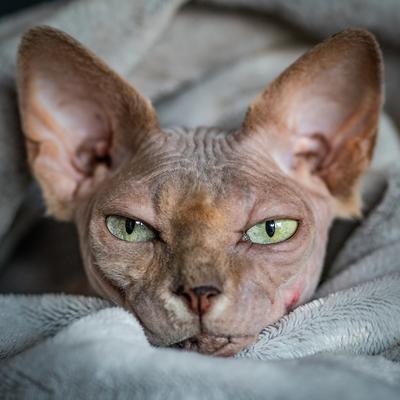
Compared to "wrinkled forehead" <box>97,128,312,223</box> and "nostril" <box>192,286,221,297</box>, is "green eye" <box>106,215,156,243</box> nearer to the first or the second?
"wrinkled forehead" <box>97,128,312,223</box>

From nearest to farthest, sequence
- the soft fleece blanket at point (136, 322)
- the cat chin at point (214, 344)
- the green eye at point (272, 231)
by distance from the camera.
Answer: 1. the soft fleece blanket at point (136, 322)
2. the cat chin at point (214, 344)
3. the green eye at point (272, 231)

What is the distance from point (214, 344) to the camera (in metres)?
1.04

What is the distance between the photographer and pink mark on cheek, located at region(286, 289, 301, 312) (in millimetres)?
1171

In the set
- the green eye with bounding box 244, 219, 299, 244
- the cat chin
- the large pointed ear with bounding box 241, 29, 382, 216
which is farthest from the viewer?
the large pointed ear with bounding box 241, 29, 382, 216

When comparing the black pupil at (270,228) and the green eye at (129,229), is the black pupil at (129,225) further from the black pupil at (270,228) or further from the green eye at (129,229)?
the black pupil at (270,228)

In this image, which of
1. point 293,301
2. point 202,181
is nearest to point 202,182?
point 202,181

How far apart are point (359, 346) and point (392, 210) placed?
1.40 ft

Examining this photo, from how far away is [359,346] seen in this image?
43.7 inches

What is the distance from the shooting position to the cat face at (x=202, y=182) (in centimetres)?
104

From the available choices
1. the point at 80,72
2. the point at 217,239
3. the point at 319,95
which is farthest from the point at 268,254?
the point at 80,72

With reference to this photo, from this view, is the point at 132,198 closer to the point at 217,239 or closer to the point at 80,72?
the point at 217,239

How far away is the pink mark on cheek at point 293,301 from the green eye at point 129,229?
0.78 feet

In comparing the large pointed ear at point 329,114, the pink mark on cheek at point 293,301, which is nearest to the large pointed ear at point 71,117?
the large pointed ear at point 329,114

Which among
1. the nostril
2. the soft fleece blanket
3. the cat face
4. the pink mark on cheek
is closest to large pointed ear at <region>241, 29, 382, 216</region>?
the cat face
